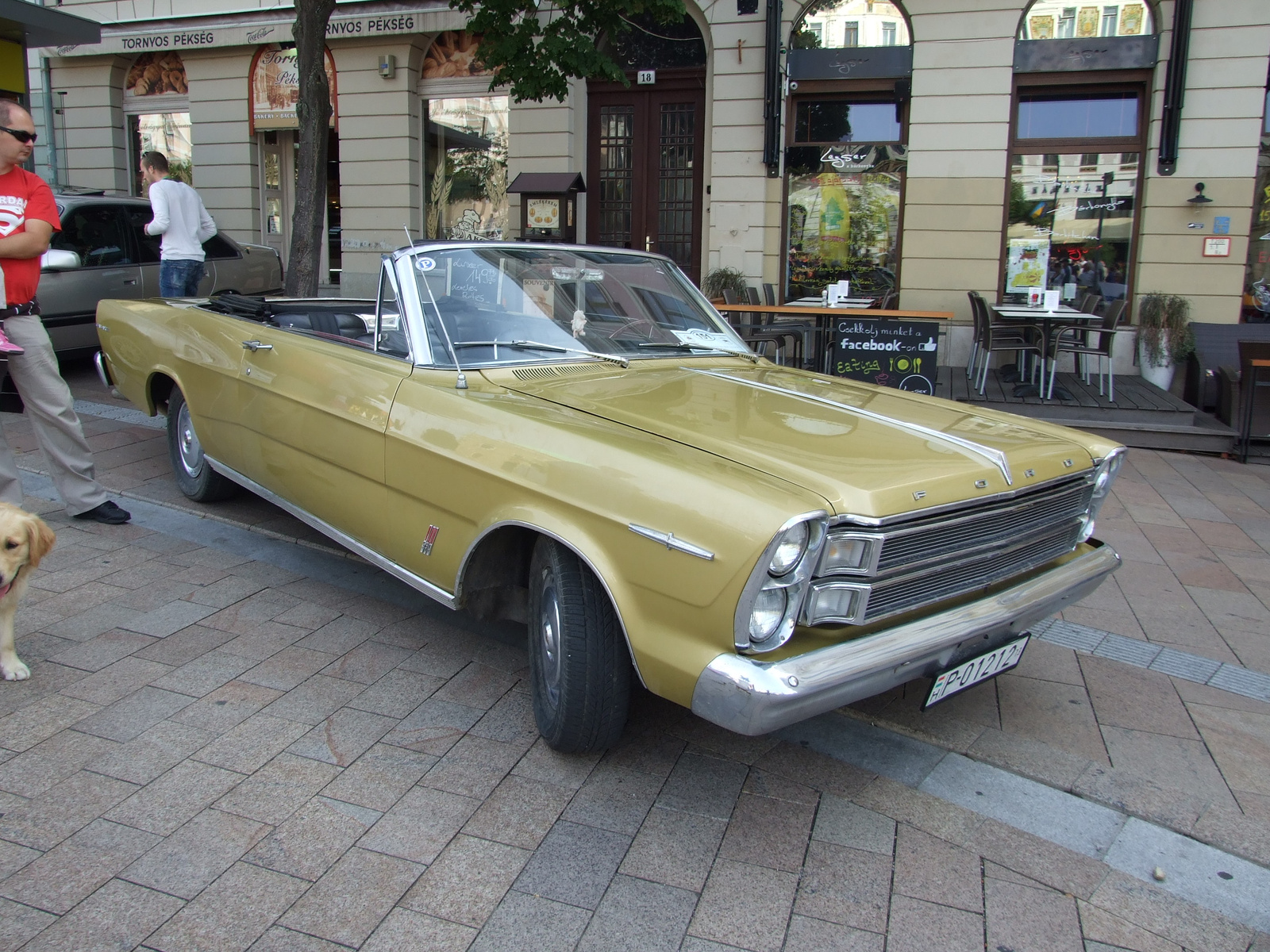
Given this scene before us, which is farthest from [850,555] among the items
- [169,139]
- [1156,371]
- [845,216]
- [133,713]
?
[169,139]

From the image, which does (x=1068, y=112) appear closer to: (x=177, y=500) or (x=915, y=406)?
(x=915, y=406)

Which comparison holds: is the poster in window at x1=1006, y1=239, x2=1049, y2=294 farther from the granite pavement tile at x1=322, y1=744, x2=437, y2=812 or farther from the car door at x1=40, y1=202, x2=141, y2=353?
the granite pavement tile at x1=322, y1=744, x2=437, y2=812

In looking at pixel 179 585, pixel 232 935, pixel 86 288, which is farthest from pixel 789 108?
pixel 232 935

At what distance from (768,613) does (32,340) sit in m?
4.18

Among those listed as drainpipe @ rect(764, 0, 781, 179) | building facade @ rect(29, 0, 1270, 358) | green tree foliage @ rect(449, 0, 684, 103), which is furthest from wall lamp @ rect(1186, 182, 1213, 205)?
green tree foliage @ rect(449, 0, 684, 103)

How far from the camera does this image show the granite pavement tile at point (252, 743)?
2941 millimetres

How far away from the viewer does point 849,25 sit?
11602 mm

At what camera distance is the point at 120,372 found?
564 centimetres

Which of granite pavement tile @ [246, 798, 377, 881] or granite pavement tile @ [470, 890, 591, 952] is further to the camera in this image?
granite pavement tile @ [246, 798, 377, 881]

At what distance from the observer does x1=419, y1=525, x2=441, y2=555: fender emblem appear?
128 inches

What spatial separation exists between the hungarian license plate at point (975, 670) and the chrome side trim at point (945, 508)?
48cm

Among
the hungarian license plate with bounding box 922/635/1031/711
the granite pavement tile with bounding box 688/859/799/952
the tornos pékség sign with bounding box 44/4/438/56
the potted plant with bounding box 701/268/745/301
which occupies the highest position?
the tornos pékség sign with bounding box 44/4/438/56

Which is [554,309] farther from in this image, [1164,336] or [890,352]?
[1164,336]

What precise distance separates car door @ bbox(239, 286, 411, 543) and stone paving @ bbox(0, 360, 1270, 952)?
1.81 feet
